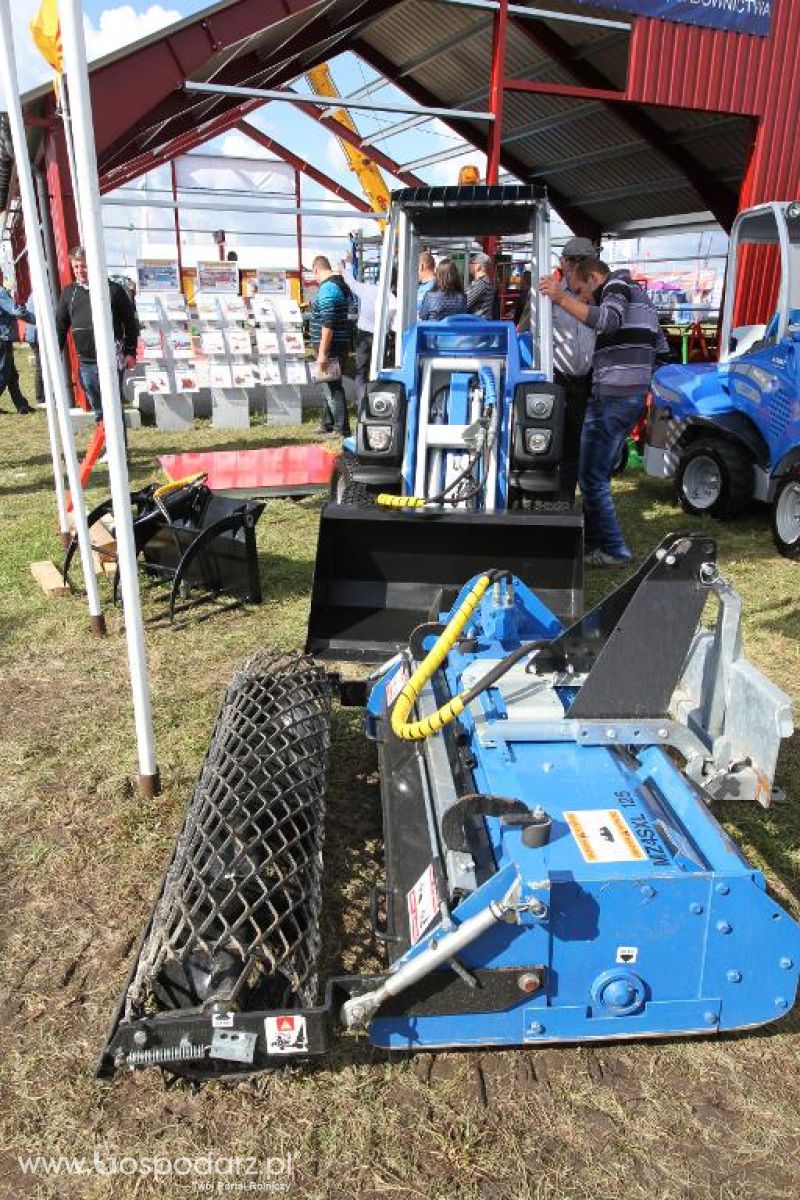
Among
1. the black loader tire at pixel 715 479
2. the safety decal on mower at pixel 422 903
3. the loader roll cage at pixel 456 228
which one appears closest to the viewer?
the safety decal on mower at pixel 422 903

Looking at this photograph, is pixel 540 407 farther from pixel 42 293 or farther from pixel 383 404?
pixel 42 293

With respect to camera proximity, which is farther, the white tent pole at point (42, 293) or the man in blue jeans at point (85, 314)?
the man in blue jeans at point (85, 314)

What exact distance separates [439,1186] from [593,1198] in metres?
0.32

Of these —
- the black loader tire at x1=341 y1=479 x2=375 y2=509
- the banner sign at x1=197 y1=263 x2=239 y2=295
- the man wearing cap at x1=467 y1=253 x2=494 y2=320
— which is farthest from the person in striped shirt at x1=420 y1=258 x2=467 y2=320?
the banner sign at x1=197 y1=263 x2=239 y2=295

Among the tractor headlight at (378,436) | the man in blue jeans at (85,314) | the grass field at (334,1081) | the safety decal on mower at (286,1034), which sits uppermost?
the man in blue jeans at (85,314)

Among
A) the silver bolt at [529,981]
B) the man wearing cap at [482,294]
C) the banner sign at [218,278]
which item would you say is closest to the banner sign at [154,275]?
the banner sign at [218,278]

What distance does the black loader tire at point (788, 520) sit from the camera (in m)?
6.08

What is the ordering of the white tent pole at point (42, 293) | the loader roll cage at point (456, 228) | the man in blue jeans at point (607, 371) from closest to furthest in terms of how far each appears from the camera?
1. the white tent pole at point (42, 293)
2. the loader roll cage at point (456, 228)
3. the man in blue jeans at point (607, 371)

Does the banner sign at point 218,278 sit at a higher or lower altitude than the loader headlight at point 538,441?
higher

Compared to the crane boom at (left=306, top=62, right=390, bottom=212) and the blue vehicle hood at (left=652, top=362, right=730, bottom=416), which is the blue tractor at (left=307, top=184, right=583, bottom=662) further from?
the crane boom at (left=306, top=62, right=390, bottom=212)

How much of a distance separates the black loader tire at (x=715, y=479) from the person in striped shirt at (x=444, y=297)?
2.39m

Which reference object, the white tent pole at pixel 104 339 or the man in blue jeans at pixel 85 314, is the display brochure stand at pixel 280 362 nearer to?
the man in blue jeans at pixel 85 314

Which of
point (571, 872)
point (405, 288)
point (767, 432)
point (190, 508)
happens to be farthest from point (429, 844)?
point (767, 432)

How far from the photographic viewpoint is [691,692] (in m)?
2.51
